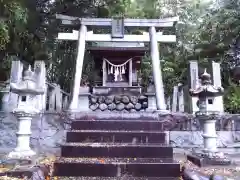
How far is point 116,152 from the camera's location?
5.40 m

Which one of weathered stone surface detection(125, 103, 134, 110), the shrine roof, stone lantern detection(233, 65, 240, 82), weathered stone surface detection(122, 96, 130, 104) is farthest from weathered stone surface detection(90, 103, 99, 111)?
stone lantern detection(233, 65, 240, 82)

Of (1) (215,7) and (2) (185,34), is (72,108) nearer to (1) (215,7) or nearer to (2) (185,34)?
(1) (215,7)

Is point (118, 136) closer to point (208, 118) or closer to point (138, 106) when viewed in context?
point (208, 118)

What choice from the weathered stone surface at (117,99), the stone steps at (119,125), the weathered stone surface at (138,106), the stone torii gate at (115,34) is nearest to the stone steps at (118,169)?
the stone steps at (119,125)

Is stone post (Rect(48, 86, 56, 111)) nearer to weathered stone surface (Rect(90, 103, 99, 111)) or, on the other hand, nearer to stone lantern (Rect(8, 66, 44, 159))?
weathered stone surface (Rect(90, 103, 99, 111))

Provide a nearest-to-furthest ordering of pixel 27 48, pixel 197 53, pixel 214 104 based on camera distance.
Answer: pixel 214 104
pixel 27 48
pixel 197 53

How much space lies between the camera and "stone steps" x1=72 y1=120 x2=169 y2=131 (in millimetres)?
6301

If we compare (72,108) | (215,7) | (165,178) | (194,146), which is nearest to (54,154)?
(72,108)

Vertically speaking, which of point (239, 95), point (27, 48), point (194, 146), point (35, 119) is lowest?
point (194, 146)

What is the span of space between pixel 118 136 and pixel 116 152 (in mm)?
564

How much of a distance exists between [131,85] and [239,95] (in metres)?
4.69

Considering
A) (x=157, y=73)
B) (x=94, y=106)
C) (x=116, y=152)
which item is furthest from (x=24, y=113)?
(x=94, y=106)

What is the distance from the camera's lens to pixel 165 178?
4.76 metres

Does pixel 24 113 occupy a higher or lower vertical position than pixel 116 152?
higher
